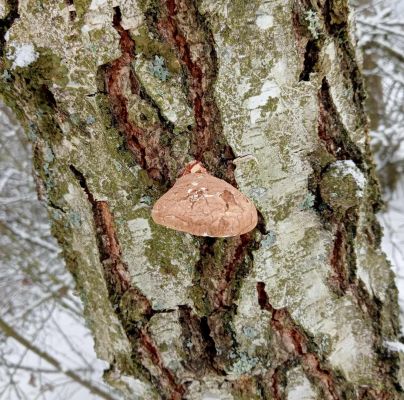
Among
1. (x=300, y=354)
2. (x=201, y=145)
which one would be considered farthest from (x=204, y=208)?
(x=300, y=354)

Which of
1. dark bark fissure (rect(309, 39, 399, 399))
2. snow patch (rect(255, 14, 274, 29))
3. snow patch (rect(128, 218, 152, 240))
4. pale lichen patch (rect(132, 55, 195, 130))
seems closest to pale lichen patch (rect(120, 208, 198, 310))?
snow patch (rect(128, 218, 152, 240))

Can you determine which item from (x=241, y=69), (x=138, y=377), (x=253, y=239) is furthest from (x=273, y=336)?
(x=241, y=69)

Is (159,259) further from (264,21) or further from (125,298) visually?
(264,21)

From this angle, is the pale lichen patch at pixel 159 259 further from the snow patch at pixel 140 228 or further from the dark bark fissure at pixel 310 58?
the dark bark fissure at pixel 310 58

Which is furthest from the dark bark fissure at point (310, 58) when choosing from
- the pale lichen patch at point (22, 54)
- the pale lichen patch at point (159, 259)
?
the pale lichen patch at point (22, 54)

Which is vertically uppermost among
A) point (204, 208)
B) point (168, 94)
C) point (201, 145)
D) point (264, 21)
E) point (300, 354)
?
point (264, 21)

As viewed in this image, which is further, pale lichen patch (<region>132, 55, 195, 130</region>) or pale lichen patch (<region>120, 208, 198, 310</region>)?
pale lichen patch (<region>120, 208, 198, 310</region>)

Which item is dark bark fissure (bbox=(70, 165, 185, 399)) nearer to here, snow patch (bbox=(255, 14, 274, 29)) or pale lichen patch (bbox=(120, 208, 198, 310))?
pale lichen patch (bbox=(120, 208, 198, 310))
